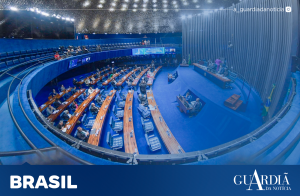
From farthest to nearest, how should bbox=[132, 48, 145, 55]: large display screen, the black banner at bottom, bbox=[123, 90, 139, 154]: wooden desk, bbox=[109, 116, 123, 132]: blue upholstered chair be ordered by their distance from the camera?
1. bbox=[132, 48, 145, 55]: large display screen
2. bbox=[109, 116, 123, 132]: blue upholstered chair
3. bbox=[123, 90, 139, 154]: wooden desk
4. the black banner at bottom

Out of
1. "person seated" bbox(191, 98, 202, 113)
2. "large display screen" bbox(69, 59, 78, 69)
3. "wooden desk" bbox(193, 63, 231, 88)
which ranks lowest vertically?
"person seated" bbox(191, 98, 202, 113)

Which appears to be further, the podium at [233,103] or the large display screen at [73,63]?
the large display screen at [73,63]

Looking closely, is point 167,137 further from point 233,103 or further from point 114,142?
point 233,103

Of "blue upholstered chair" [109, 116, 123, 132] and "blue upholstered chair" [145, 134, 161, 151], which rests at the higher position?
"blue upholstered chair" [109, 116, 123, 132]

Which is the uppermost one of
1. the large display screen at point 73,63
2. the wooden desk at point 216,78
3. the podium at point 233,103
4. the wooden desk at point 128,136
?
the large display screen at point 73,63

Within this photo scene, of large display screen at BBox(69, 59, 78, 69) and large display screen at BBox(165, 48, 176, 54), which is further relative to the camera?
large display screen at BBox(165, 48, 176, 54)

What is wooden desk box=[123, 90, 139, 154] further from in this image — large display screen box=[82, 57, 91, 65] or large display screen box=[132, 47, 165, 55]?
large display screen box=[132, 47, 165, 55]

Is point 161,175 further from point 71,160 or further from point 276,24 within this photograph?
point 276,24

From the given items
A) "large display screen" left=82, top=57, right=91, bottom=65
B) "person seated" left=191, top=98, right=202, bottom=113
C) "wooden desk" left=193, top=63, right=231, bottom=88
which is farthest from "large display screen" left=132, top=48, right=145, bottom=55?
"person seated" left=191, top=98, right=202, bottom=113

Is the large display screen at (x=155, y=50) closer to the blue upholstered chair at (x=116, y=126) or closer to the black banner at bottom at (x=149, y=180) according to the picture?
the blue upholstered chair at (x=116, y=126)

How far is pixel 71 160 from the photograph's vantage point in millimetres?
2154

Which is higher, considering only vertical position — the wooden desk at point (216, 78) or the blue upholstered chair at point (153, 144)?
the wooden desk at point (216, 78)

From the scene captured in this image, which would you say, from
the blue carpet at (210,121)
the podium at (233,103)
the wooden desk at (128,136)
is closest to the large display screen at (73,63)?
the wooden desk at (128,136)

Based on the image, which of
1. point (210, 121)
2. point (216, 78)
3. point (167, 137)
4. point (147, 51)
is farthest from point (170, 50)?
point (167, 137)
